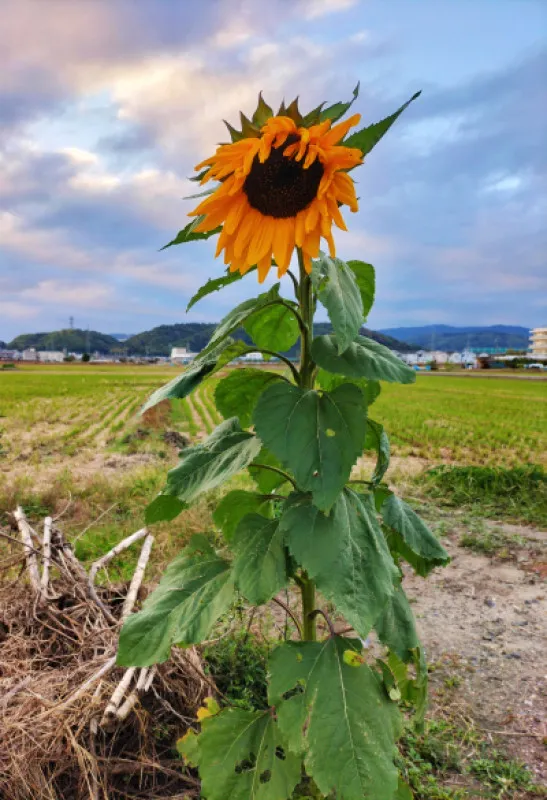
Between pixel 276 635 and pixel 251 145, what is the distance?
368cm

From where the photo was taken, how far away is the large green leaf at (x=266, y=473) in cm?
236

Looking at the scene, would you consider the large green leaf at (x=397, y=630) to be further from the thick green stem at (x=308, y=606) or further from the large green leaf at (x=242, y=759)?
the large green leaf at (x=242, y=759)

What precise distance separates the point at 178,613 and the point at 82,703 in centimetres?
118

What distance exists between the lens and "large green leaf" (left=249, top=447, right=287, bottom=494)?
2359mm

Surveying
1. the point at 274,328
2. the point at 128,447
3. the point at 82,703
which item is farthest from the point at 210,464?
the point at 128,447

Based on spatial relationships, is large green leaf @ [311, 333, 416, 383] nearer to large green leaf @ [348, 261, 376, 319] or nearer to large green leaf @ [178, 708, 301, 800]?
large green leaf @ [348, 261, 376, 319]

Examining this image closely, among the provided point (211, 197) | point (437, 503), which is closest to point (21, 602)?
point (211, 197)

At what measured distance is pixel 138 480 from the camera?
9.03 metres

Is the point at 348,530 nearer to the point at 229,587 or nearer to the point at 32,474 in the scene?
the point at 229,587

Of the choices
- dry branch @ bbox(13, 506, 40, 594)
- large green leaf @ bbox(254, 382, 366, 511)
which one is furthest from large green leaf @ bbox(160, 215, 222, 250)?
dry branch @ bbox(13, 506, 40, 594)

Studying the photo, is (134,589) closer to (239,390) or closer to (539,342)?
(239,390)

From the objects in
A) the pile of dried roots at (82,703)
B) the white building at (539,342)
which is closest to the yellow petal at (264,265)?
the pile of dried roots at (82,703)

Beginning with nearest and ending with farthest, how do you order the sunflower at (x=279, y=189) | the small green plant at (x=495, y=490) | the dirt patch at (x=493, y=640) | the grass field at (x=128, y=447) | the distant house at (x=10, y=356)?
1. the sunflower at (x=279, y=189)
2. the dirt patch at (x=493, y=640)
3. the grass field at (x=128, y=447)
4. the small green plant at (x=495, y=490)
5. the distant house at (x=10, y=356)

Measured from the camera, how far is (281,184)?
1475 millimetres
